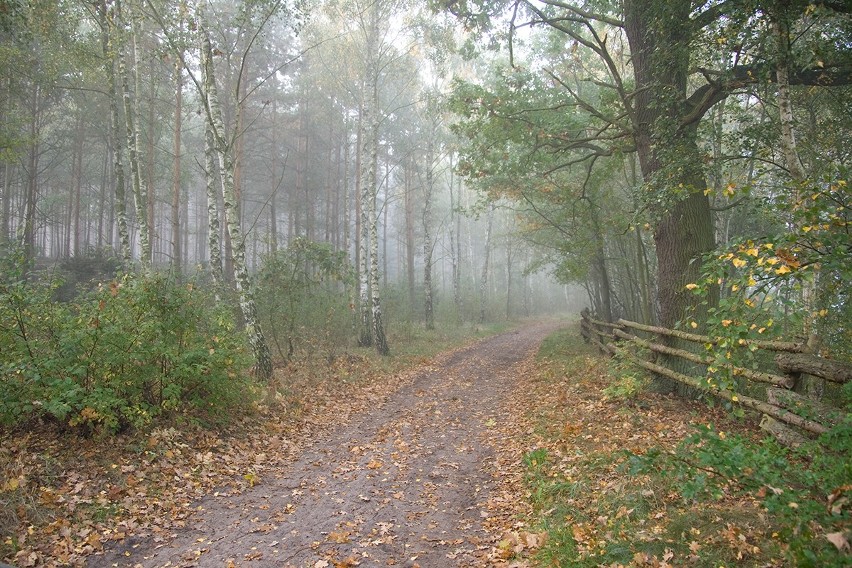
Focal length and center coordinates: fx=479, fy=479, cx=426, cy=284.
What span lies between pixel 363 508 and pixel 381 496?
37 cm

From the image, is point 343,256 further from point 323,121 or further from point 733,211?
point 323,121

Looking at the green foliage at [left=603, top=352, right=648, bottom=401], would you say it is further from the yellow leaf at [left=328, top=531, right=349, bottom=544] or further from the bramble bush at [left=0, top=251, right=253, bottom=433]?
the bramble bush at [left=0, top=251, right=253, bottom=433]

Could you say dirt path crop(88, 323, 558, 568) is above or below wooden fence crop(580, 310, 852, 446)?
below

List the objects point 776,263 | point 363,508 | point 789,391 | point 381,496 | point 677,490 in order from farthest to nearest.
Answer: point 381,496 → point 363,508 → point 789,391 → point 677,490 → point 776,263

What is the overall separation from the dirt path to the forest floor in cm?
2

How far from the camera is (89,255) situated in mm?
19281

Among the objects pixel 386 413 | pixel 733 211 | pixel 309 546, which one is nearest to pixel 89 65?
pixel 386 413

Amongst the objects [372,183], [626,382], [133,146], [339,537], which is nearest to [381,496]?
[339,537]

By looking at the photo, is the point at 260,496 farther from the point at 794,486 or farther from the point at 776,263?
the point at 776,263

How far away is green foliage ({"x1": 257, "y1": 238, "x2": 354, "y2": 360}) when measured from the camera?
44.1 feet

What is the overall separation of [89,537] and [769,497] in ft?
19.0

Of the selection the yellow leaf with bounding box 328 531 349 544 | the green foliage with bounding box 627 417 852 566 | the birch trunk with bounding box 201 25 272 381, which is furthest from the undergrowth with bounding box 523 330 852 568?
the birch trunk with bounding box 201 25 272 381

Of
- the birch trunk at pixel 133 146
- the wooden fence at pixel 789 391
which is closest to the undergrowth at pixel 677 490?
the wooden fence at pixel 789 391

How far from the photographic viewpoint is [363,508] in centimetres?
560
